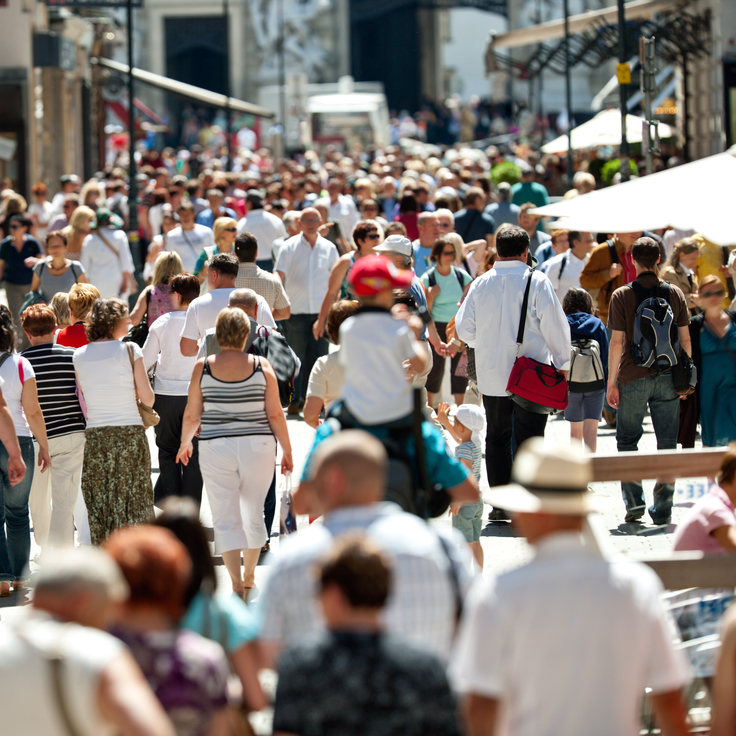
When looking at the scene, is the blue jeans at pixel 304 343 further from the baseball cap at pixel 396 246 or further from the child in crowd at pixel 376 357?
the child in crowd at pixel 376 357

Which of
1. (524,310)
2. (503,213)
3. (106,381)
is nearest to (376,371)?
(106,381)

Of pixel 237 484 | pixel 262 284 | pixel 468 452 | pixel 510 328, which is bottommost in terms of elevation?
pixel 237 484

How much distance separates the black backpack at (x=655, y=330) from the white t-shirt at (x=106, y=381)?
3282 millimetres

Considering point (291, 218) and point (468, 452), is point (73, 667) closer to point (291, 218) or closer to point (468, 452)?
point (468, 452)

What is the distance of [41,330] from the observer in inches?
300

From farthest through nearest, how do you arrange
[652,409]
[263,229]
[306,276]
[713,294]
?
[263,229] → [306,276] → [652,409] → [713,294]

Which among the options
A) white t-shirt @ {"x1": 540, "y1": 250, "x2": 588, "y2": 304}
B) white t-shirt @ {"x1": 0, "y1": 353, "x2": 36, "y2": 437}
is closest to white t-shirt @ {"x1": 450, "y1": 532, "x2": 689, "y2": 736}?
white t-shirt @ {"x1": 0, "y1": 353, "x2": 36, "y2": 437}

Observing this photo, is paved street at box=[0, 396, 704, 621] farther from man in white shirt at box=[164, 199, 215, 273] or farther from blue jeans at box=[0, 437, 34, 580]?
man in white shirt at box=[164, 199, 215, 273]

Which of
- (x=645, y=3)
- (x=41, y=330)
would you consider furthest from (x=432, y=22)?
(x=41, y=330)

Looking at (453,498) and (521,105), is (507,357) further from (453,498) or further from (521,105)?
(521,105)

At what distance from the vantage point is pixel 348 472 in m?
3.84

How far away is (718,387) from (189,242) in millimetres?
7089

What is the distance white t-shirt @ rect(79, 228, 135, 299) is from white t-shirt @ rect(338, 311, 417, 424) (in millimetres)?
9567

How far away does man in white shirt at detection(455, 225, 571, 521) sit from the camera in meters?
8.17
